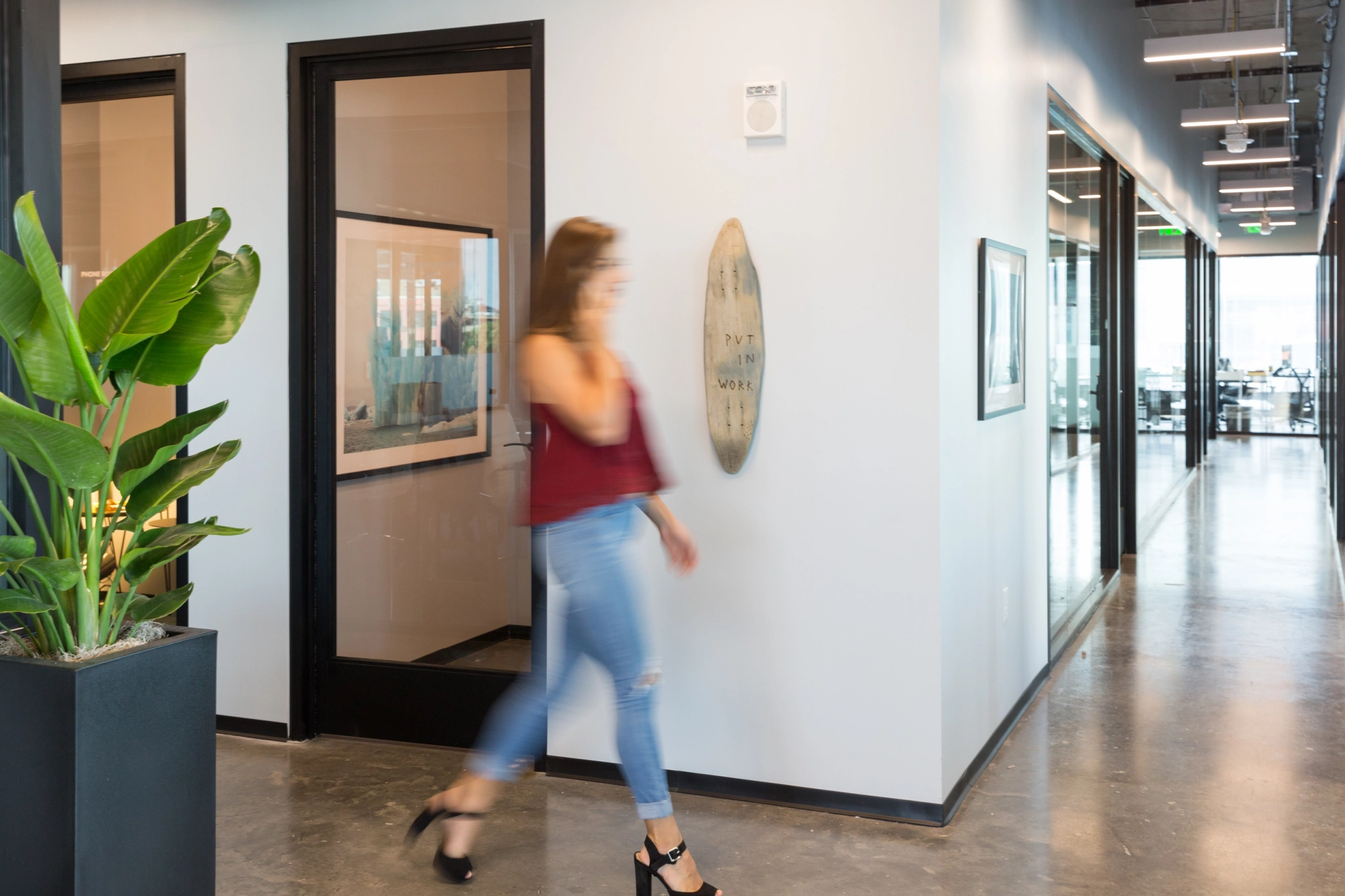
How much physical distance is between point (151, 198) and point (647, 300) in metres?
2.06

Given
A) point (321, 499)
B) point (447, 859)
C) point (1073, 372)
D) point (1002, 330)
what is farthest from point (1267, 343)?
point (447, 859)

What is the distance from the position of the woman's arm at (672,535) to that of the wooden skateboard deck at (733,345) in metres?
0.65

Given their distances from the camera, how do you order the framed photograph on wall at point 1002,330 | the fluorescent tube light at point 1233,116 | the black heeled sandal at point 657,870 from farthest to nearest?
1. the fluorescent tube light at point 1233,116
2. the framed photograph on wall at point 1002,330
3. the black heeled sandal at point 657,870

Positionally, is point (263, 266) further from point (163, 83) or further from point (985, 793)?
point (985, 793)

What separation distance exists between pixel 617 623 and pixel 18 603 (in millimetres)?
1263

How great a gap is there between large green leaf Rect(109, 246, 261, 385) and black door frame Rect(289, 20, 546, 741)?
1.63 metres

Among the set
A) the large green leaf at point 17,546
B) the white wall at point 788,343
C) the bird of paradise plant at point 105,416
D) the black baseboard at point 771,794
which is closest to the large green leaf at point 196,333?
the bird of paradise plant at point 105,416

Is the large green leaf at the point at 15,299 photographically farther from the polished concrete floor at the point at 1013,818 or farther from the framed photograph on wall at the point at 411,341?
the framed photograph on wall at the point at 411,341

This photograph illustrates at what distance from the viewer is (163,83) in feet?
14.4

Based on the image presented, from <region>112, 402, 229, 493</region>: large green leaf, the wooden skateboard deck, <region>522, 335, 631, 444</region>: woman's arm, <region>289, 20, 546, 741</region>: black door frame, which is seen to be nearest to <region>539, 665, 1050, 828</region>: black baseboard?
<region>289, 20, 546, 741</region>: black door frame

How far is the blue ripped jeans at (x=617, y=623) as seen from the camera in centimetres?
285

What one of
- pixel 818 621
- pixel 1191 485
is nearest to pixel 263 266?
pixel 818 621

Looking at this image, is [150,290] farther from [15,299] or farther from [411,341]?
[411,341]

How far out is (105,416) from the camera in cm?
244
